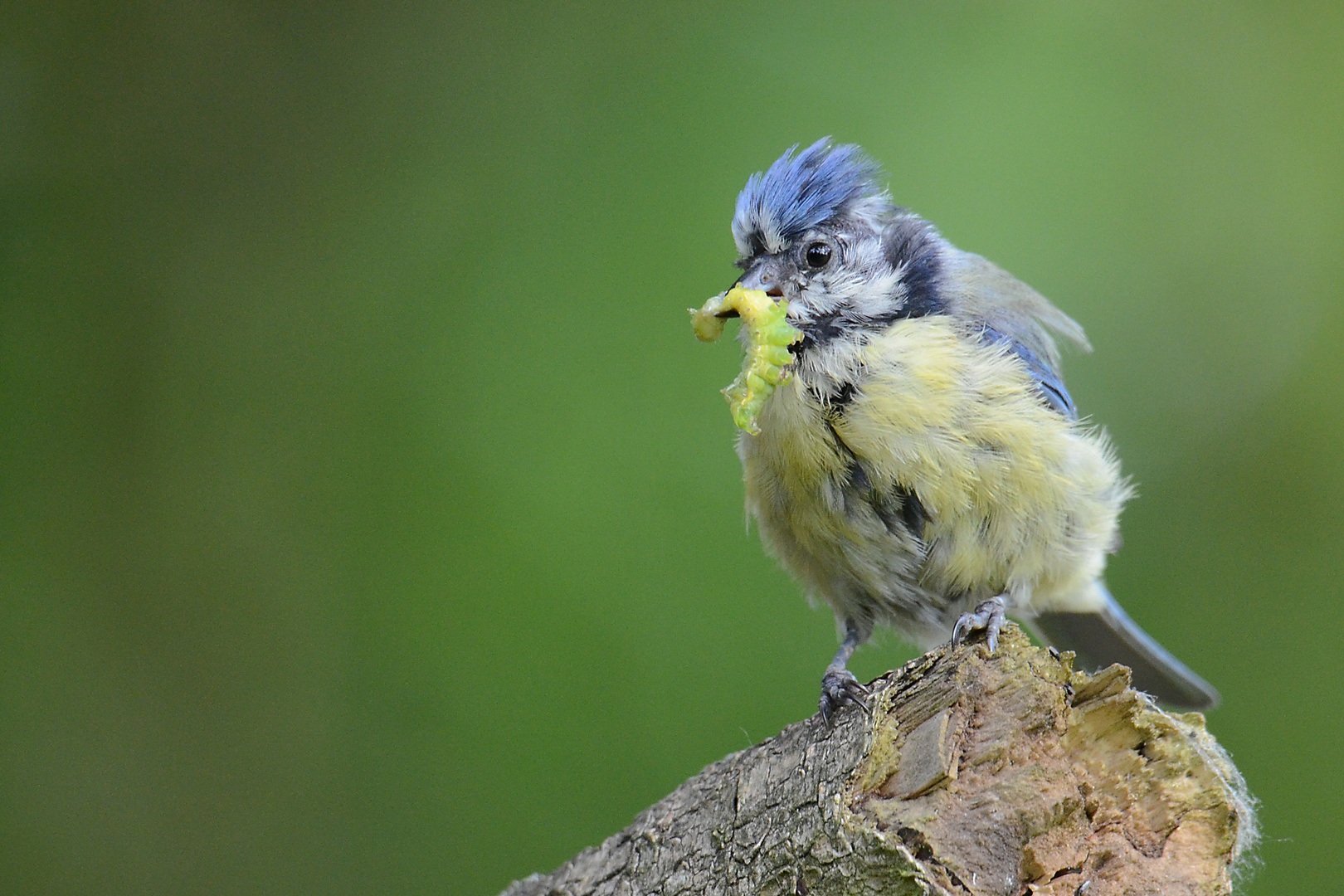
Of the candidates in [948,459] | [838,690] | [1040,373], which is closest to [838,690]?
[838,690]

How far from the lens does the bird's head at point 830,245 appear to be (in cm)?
236

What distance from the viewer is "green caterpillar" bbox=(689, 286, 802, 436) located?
7.26 feet

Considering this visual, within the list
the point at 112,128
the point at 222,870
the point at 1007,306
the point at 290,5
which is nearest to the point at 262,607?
the point at 222,870

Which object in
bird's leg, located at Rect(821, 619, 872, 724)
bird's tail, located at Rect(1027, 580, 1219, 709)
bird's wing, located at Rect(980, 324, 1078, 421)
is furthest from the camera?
bird's tail, located at Rect(1027, 580, 1219, 709)

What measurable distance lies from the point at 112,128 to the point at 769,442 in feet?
9.37

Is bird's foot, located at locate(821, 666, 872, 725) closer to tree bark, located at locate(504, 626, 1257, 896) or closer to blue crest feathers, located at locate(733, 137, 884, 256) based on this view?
tree bark, located at locate(504, 626, 1257, 896)

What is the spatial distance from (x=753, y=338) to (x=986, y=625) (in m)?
0.91

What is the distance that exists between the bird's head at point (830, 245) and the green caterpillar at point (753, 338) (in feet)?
0.24

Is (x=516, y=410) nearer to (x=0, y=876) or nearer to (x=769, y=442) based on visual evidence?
(x=769, y=442)

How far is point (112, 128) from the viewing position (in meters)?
3.71

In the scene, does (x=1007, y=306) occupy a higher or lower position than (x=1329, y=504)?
higher

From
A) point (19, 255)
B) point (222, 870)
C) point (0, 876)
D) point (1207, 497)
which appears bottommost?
point (1207, 497)

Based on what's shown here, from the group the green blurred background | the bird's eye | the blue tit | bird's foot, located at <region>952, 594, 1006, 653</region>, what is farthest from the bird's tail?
the bird's eye

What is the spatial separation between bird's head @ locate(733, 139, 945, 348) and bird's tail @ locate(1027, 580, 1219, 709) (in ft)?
3.38
